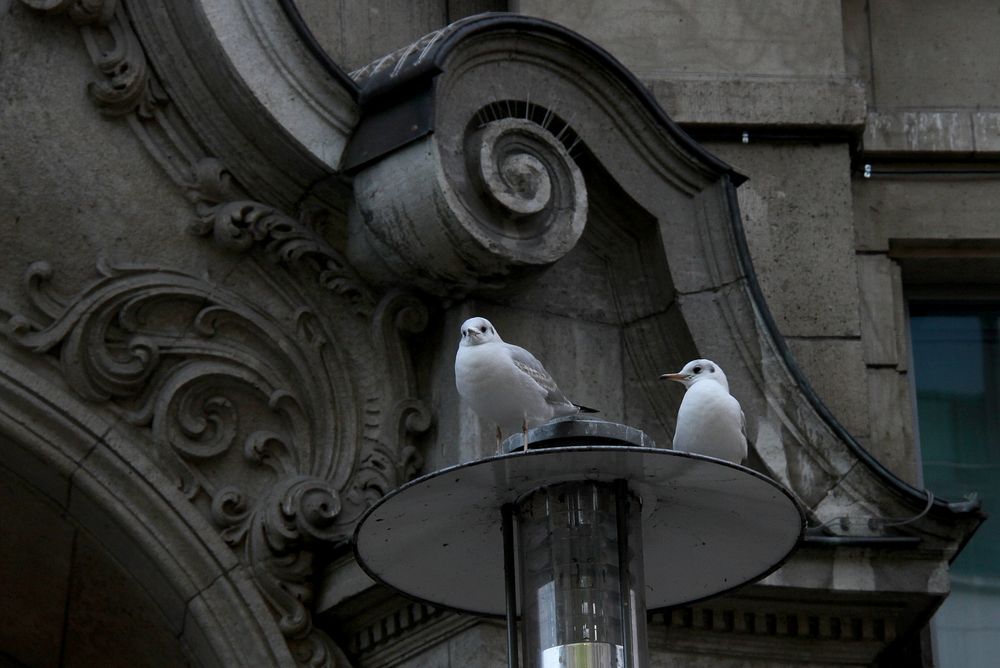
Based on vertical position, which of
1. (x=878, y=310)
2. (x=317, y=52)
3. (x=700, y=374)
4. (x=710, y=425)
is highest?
(x=317, y=52)

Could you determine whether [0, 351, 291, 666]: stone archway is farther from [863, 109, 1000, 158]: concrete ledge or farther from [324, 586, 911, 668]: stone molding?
[863, 109, 1000, 158]: concrete ledge

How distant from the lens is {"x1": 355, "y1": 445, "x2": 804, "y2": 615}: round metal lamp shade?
7020 millimetres

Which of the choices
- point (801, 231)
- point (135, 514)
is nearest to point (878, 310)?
point (801, 231)

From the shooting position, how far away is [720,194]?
9836mm

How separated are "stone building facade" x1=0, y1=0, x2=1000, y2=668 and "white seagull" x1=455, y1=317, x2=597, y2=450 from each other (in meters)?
0.86

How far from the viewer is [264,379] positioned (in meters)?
9.48

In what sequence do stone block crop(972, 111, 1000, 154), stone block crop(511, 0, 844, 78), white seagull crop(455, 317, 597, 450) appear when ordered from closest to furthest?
white seagull crop(455, 317, 597, 450) → stone block crop(511, 0, 844, 78) → stone block crop(972, 111, 1000, 154)

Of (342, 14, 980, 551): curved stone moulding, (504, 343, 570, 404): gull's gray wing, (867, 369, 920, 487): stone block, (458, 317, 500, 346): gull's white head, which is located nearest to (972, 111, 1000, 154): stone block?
(867, 369, 920, 487): stone block

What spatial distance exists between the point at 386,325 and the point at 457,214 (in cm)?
64

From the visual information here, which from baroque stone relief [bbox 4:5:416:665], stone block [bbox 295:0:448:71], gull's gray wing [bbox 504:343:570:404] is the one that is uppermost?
stone block [bbox 295:0:448:71]

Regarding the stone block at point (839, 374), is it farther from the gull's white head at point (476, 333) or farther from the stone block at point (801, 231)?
the gull's white head at point (476, 333)

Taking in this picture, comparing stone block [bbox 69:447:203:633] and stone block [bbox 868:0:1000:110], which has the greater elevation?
stone block [bbox 868:0:1000:110]

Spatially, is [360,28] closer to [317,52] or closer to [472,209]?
[317,52]

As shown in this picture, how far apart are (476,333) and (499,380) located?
19cm
